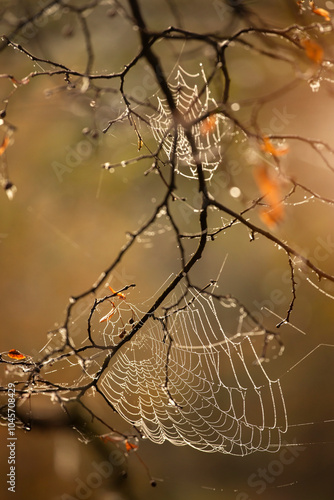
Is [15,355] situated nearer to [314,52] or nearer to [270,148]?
[270,148]

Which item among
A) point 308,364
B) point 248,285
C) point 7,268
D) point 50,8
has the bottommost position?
point 50,8

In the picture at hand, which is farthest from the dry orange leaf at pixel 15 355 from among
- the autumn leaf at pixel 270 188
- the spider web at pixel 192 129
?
the autumn leaf at pixel 270 188

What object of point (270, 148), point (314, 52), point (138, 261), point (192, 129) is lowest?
point (270, 148)

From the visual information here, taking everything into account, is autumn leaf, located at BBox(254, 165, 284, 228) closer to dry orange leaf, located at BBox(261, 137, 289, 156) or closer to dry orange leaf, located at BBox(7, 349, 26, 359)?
dry orange leaf, located at BBox(261, 137, 289, 156)

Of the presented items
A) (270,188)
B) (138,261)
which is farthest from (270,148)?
(138,261)

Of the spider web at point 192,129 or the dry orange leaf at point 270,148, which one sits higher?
the spider web at point 192,129

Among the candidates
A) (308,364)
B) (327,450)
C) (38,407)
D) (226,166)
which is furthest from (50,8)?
(327,450)

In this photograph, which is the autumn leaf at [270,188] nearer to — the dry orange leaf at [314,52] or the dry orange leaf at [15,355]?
the dry orange leaf at [314,52]

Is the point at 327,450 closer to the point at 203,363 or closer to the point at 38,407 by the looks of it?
the point at 203,363
